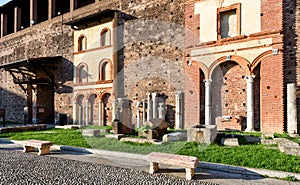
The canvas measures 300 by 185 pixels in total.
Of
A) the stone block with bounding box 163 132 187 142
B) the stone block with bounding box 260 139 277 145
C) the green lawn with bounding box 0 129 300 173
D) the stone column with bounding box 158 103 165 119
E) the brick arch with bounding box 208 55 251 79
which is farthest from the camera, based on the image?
the stone column with bounding box 158 103 165 119

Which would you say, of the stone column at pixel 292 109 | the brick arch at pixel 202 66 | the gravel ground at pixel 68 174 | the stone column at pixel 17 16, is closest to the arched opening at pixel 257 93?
the stone column at pixel 292 109

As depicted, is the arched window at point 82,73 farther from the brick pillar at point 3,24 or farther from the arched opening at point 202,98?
the brick pillar at point 3,24

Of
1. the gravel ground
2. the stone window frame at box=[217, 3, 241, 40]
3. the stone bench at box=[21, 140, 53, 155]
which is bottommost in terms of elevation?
the gravel ground

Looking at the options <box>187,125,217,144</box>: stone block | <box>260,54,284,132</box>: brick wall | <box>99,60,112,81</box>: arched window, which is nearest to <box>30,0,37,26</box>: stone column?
<box>99,60,112,81</box>: arched window

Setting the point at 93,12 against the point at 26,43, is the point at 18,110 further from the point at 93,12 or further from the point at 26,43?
the point at 93,12

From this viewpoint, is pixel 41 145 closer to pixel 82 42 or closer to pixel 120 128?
pixel 120 128

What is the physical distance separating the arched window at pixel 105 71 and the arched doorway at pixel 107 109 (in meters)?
1.14

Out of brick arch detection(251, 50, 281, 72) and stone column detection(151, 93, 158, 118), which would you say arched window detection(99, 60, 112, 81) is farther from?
brick arch detection(251, 50, 281, 72)

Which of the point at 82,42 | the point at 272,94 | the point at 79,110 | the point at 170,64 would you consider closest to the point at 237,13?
the point at 272,94

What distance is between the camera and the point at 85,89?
17.2m

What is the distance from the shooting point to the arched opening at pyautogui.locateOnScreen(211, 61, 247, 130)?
11.1 m

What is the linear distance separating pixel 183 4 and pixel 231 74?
4.68 m

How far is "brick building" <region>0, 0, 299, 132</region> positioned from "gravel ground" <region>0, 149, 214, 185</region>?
4.98m

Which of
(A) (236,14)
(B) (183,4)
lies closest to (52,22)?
(B) (183,4)
